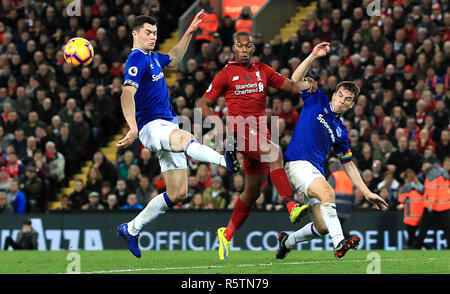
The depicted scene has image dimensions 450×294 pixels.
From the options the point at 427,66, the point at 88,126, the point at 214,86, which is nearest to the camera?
the point at 214,86

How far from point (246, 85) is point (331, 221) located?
2.12 m

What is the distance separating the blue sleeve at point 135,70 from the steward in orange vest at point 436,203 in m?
7.88

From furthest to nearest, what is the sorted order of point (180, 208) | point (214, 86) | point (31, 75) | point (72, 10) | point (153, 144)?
point (72, 10) < point (31, 75) < point (180, 208) < point (214, 86) < point (153, 144)

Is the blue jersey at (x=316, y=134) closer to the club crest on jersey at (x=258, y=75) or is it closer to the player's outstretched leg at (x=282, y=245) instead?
the club crest on jersey at (x=258, y=75)

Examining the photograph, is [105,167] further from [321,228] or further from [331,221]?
[331,221]

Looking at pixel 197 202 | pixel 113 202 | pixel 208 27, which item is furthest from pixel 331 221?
pixel 208 27

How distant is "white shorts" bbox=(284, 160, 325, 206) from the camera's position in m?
10.8

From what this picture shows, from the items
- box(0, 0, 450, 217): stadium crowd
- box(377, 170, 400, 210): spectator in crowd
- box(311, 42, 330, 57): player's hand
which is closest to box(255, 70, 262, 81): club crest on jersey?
box(311, 42, 330, 57): player's hand

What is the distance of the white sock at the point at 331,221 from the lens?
34.0 ft

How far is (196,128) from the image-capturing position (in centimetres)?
1884

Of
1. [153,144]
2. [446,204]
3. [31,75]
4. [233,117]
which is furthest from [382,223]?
[31,75]

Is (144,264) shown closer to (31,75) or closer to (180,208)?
(180,208)

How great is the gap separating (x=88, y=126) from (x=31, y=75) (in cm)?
290

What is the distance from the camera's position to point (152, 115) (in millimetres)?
10898
